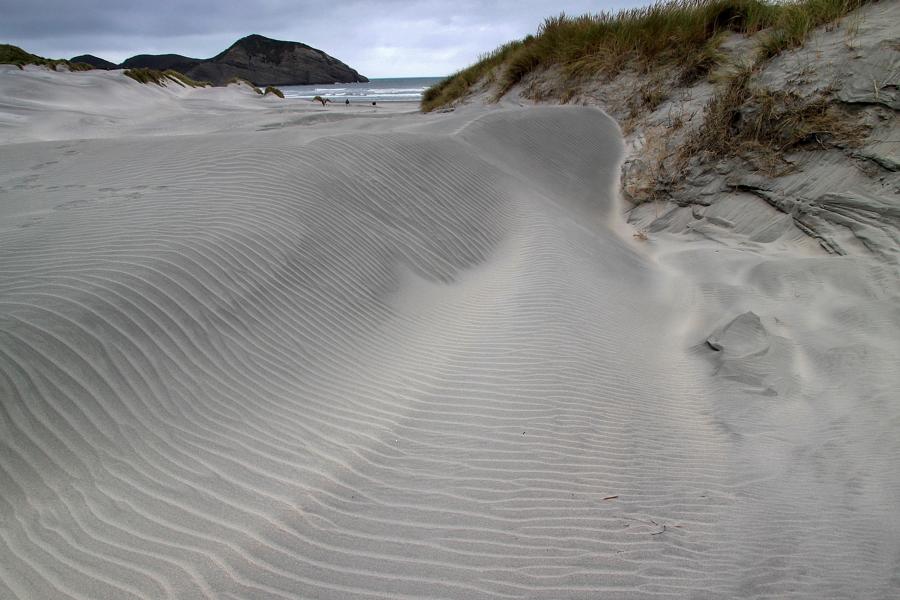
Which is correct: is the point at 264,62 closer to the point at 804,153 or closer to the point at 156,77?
the point at 156,77

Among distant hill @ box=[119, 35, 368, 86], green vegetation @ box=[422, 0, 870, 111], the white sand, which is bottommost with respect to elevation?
the white sand

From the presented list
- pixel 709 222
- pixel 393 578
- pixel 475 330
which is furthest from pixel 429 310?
pixel 709 222

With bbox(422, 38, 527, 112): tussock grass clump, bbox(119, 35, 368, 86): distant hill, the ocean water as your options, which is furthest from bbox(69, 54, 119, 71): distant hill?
bbox(422, 38, 527, 112): tussock grass clump

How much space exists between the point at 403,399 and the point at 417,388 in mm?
180

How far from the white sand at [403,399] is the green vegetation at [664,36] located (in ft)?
15.9

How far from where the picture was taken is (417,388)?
12.3 feet

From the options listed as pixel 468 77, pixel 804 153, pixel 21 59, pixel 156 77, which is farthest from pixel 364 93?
pixel 804 153

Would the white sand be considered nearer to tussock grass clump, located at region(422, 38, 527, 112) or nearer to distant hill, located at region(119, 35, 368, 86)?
tussock grass clump, located at region(422, 38, 527, 112)

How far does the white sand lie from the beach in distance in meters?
0.02

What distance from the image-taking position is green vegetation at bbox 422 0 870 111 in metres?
8.84

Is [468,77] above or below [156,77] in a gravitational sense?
below

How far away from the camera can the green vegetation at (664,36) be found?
8.84m

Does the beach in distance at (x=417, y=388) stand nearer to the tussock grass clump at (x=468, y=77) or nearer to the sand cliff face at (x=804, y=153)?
the sand cliff face at (x=804, y=153)

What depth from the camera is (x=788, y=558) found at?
7.40ft
